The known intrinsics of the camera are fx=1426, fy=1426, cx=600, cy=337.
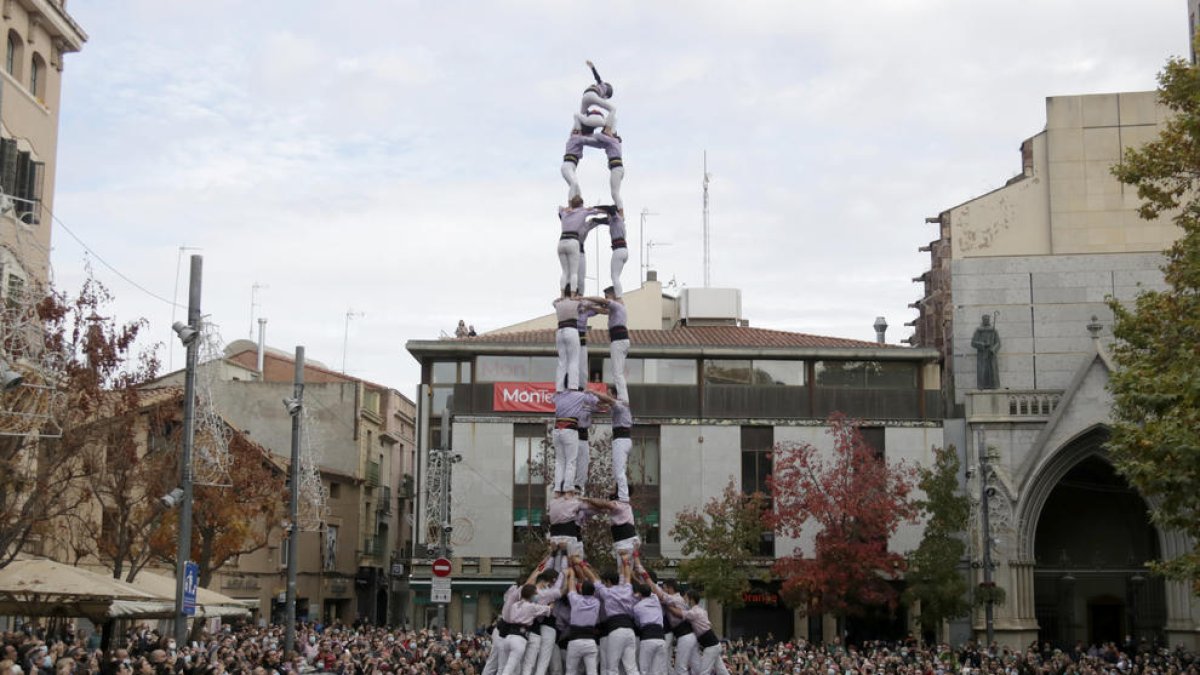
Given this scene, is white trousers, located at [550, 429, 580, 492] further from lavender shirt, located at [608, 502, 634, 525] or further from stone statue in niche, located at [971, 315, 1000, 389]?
stone statue in niche, located at [971, 315, 1000, 389]

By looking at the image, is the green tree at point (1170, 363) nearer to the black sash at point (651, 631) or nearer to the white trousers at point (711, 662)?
the white trousers at point (711, 662)

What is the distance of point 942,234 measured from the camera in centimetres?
5881

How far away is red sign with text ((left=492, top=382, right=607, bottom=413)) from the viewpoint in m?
54.5

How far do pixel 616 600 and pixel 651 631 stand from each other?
0.73 m

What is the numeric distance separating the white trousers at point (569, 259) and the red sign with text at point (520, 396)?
95.6 ft

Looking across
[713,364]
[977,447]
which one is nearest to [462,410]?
[713,364]

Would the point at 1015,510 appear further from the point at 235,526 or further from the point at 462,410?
the point at 235,526

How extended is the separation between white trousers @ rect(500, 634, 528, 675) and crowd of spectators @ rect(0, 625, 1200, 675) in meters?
3.61

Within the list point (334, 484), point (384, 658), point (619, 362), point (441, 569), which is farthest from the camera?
point (334, 484)

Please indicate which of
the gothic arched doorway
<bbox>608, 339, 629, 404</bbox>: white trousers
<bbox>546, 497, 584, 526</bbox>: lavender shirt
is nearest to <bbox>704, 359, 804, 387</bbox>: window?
the gothic arched doorway

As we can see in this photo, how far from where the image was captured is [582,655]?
861 inches

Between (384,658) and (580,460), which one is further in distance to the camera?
(384,658)

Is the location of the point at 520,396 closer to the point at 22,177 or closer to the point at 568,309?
the point at 22,177

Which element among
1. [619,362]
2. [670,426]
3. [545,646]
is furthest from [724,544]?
[545,646]
